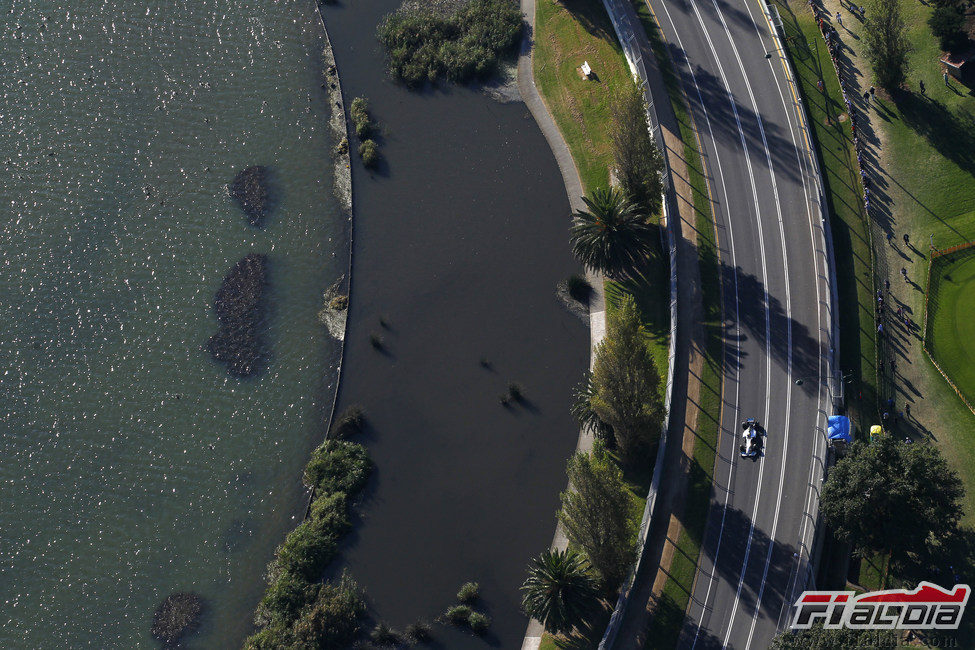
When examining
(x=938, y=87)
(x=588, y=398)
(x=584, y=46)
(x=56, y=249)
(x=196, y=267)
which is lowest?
(x=56, y=249)

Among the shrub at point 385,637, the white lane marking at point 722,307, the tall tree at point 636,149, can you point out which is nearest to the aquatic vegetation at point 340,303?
the tall tree at point 636,149

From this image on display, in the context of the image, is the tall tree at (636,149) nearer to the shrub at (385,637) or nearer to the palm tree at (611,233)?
the palm tree at (611,233)

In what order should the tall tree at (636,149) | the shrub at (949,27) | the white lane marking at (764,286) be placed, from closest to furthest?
1. the white lane marking at (764,286)
2. the tall tree at (636,149)
3. the shrub at (949,27)

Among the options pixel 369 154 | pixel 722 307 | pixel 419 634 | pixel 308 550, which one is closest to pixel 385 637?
pixel 419 634

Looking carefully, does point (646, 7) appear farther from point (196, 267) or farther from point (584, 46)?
point (196, 267)

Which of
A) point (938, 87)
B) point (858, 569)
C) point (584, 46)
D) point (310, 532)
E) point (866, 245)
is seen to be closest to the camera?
point (858, 569)

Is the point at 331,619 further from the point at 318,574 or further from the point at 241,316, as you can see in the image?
Result: the point at 241,316

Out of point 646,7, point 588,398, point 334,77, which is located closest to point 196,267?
point 334,77

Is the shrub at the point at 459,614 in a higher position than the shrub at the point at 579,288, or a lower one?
lower
